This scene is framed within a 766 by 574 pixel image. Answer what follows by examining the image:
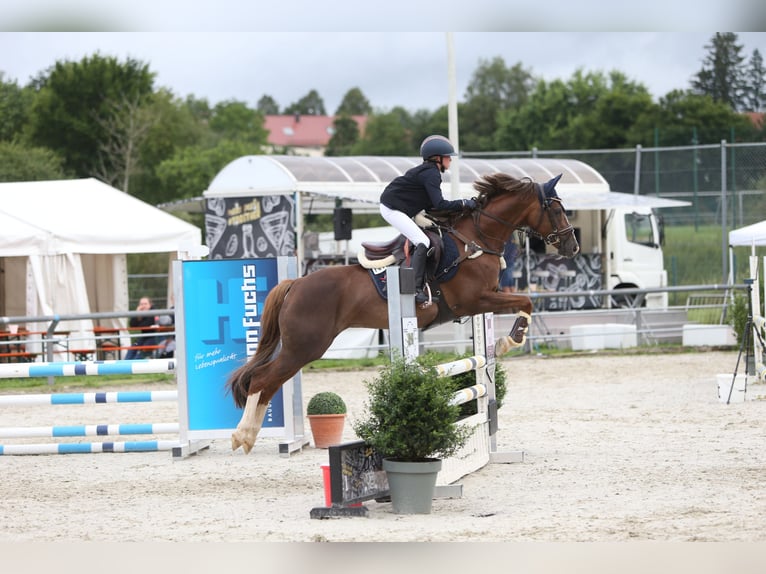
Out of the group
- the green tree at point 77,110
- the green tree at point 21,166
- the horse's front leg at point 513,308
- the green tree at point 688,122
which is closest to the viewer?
the horse's front leg at point 513,308

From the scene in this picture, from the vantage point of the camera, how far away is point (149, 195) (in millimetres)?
43969

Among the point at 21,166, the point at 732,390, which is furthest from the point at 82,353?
the point at 21,166

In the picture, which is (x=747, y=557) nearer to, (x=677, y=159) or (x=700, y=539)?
(x=700, y=539)

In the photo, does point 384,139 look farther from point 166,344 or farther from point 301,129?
point 166,344

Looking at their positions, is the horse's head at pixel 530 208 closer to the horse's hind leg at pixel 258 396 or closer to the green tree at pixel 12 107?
the horse's hind leg at pixel 258 396

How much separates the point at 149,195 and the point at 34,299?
93.2 feet

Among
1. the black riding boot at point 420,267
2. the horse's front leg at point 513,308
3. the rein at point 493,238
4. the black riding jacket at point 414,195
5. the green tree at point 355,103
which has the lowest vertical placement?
the horse's front leg at point 513,308

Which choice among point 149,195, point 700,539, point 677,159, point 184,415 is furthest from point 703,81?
point 700,539

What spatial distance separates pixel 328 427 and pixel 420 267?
6.99ft

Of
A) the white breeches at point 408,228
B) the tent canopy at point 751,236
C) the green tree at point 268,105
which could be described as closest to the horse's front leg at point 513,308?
the white breeches at point 408,228

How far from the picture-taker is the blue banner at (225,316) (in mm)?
8680

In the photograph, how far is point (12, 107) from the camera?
4594 centimetres

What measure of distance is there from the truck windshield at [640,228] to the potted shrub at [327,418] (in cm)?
1224

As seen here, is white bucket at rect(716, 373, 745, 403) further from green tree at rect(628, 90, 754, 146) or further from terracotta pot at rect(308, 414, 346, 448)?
green tree at rect(628, 90, 754, 146)
